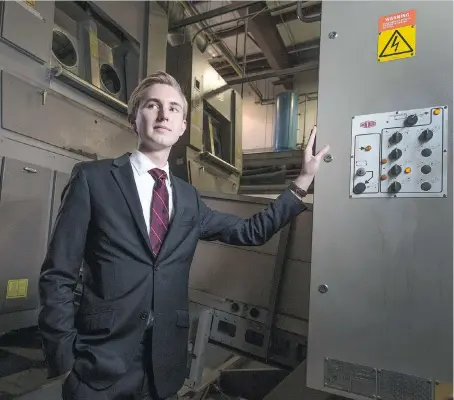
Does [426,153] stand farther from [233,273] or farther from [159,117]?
[233,273]

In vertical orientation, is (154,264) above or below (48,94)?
below

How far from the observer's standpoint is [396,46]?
109 centimetres

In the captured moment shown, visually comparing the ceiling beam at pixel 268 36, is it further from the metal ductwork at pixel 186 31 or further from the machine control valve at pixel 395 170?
the machine control valve at pixel 395 170

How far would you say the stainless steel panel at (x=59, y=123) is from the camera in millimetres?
1780

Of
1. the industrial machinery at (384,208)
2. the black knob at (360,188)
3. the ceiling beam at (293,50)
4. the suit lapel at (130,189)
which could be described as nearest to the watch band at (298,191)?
the industrial machinery at (384,208)

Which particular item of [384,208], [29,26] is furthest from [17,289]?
[384,208]

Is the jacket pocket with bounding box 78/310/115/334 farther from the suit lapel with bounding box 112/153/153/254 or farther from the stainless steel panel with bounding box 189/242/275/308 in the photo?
the stainless steel panel with bounding box 189/242/275/308

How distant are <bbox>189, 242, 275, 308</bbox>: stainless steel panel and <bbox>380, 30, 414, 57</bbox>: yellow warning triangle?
93 centimetres

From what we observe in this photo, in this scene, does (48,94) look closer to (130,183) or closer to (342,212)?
(130,183)

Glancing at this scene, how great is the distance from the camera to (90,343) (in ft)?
3.39

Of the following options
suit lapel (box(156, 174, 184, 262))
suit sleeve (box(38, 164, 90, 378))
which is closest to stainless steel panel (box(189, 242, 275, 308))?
suit lapel (box(156, 174, 184, 262))

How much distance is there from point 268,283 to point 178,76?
7.04 feet

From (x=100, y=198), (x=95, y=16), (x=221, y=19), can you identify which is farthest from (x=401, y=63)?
(x=221, y=19)

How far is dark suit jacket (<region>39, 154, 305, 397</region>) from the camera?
1001 mm
